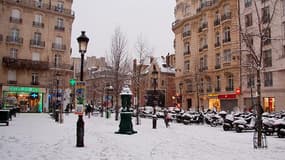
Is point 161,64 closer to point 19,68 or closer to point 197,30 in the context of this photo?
point 197,30

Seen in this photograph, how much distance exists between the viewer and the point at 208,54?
136 feet

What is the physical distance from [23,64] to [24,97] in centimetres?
480

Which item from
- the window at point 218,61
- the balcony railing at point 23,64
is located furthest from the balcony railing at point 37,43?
the window at point 218,61

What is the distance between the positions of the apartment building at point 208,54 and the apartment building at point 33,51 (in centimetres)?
1792

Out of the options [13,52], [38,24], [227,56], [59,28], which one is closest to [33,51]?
[13,52]

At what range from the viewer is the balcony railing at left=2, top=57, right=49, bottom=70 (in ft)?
133

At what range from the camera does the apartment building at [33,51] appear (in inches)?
1619

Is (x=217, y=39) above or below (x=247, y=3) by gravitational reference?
below

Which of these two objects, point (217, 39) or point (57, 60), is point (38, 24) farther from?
point (217, 39)

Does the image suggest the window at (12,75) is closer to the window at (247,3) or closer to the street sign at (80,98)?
the window at (247,3)

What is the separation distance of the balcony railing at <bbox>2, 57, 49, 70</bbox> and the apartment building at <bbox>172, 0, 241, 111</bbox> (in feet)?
69.2

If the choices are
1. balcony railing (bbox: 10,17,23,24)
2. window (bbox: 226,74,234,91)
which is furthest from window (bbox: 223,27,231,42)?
balcony railing (bbox: 10,17,23,24)

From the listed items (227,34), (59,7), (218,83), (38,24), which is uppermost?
(59,7)

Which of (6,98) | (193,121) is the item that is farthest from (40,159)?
(6,98)
